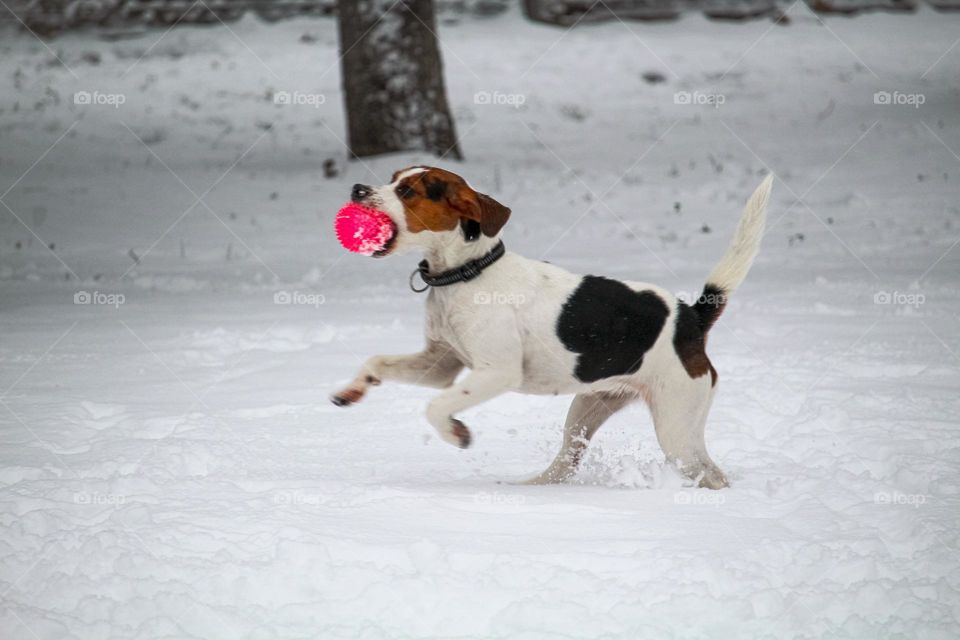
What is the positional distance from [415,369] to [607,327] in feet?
2.83

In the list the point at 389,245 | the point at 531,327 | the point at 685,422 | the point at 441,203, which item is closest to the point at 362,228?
the point at 389,245

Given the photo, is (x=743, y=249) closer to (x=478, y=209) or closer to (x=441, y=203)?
(x=478, y=209)

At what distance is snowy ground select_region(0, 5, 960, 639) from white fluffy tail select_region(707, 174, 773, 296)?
2.90ft

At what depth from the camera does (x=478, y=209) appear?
4.64 metres

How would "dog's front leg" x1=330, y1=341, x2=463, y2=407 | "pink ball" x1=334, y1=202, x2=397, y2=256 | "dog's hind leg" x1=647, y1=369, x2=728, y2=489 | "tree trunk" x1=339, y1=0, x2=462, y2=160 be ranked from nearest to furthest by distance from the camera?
"pink ball" x1=334, y1=202, x2=397, y2=256 < "dog's front leg" x1=330, y1=341, x2=463, y2=407 < "dog's hind leg" x1=647, y1=369, x2=728, y2=489 < "tree trunk" x1=339, y1=0, x2=462, y2=160

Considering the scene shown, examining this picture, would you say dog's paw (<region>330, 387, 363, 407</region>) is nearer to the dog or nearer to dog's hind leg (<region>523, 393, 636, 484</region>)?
the dog

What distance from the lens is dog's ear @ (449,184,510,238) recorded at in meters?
4.64

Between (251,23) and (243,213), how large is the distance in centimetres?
991

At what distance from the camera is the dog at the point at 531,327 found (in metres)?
4.65

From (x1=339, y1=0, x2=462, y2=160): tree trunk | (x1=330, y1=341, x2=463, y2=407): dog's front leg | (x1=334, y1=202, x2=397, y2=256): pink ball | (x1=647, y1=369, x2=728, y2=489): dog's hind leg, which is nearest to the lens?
(x1=334, y1=202, x2=397, y2=256): pink ball

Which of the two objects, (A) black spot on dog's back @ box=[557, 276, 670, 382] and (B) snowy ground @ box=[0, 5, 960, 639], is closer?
(B) snowy ground @ box=[0, 5, 960, 639]

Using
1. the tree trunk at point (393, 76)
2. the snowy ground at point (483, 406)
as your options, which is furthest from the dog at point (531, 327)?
the tree trunk at point (393, 76)

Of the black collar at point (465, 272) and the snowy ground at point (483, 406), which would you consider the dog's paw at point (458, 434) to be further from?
the black collar at point (465, 272)

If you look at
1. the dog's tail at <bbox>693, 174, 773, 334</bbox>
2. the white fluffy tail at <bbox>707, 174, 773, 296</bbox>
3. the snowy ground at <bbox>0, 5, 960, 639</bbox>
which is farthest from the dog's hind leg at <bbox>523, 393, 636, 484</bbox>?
the white fluffy tail at <bbox>707, 174, 773, 296</bbox>
